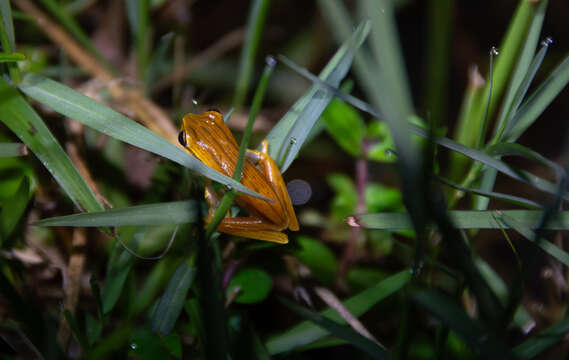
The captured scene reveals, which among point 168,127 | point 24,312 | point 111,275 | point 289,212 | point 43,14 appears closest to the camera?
point 24,312

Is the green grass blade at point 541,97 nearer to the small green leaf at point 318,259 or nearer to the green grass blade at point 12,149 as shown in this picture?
the small green leaf at point 318,259

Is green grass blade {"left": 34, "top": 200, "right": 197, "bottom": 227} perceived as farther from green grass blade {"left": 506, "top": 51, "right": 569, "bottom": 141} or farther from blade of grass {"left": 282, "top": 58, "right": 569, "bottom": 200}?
green grass blade {"left": 506, "top": 51, "right": 569, "bottom": 141}

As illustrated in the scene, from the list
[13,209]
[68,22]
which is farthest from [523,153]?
[68,22]

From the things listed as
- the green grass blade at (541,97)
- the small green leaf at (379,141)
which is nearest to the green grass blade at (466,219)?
the green grass blade at (541,97)

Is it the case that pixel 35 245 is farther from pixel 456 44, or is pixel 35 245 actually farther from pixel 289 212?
pixel 456 44

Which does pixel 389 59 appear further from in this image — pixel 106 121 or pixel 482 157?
pixel 106 121

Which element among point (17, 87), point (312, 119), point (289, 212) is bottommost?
point (289, 212)

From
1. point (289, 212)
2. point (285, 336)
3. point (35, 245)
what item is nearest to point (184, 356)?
point (285, 336)
